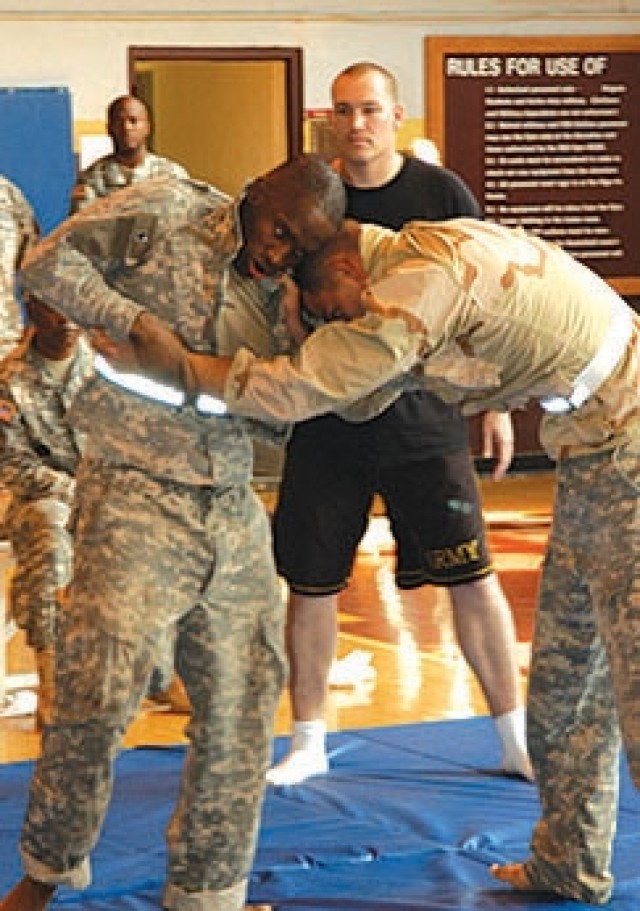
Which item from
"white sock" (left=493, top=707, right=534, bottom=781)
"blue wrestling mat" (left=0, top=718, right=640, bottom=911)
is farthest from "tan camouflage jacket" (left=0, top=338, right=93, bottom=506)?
"white sock" (left=493, top=707, right=534, bottom=781)

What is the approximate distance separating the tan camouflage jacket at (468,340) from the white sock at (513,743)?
4.87 ft

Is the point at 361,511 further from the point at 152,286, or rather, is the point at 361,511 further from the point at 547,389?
the point at 152,286

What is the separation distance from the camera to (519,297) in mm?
4055

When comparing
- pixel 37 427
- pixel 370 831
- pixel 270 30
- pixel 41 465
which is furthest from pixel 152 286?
pixel 270 30

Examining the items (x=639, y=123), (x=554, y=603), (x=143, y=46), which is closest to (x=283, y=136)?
(x=143, y=46)

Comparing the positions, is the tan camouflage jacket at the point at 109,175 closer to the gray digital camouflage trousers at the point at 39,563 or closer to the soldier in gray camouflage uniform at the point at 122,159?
A: the soldier in gray camouflage uniform at the point at 122,159

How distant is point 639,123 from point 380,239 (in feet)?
30.6

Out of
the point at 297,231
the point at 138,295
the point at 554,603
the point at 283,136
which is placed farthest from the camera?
the point at 283,136

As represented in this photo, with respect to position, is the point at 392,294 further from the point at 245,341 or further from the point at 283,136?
the point at 283,136

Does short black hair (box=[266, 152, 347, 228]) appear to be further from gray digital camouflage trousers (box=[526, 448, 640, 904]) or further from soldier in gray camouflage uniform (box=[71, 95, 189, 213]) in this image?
soldier in gray camouflage uniform (box=[71, 95, 189, 213])

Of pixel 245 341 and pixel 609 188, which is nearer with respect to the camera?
pixel 245 341

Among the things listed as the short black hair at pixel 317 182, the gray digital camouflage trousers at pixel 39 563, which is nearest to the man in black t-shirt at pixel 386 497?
the gray digital camouflage trousers at pixel 39 563

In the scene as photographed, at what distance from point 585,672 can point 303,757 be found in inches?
53.8

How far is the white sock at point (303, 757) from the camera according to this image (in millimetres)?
5625
